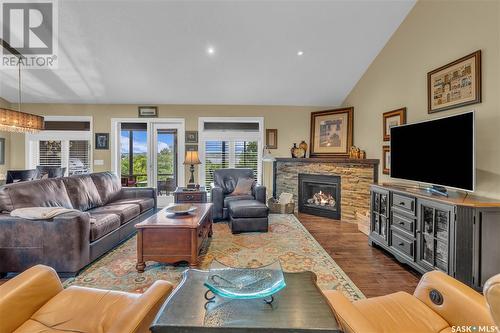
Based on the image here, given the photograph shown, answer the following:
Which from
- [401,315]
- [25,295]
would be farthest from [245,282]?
[25,295]

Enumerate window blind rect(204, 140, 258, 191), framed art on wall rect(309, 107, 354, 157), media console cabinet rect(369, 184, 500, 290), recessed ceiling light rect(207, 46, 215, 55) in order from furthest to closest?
1. window blind rect(204, 140, 258, 191)
2. framed art on wall rect(309, 107, 354, 157)
3. recessed ceiling light rect(207, 46, 215, 55)
4. media console cabinet rect(369, 184, 500, 290)

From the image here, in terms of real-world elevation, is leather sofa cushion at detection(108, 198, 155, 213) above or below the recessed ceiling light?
below

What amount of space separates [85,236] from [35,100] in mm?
4954

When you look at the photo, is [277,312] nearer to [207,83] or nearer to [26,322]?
[26,322]

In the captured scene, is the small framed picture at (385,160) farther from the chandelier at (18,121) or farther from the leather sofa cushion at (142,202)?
the chandelier at (18,121)

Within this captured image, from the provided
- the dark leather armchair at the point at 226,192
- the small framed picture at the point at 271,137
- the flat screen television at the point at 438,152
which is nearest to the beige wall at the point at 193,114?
the small framed picture at the point at 271,137

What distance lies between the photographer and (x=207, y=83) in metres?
5.06

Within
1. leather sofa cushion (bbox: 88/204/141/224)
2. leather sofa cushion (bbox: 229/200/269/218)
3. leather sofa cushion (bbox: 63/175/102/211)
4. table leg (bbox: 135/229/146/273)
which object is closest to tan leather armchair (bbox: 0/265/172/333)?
table leg (bbox: 135/229/146/273)

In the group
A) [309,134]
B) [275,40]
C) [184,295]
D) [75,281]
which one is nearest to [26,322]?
[184,295]

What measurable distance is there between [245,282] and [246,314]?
227 mm

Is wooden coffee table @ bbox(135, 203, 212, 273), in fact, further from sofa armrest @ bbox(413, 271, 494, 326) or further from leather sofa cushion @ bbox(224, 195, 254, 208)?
sofa armrest @ bbox(413, 271, 494, 326)

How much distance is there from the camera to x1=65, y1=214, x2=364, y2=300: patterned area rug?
2.39m

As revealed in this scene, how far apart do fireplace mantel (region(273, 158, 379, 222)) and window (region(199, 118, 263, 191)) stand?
2.69 ft

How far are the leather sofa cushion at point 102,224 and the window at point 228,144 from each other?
9.20 feet
